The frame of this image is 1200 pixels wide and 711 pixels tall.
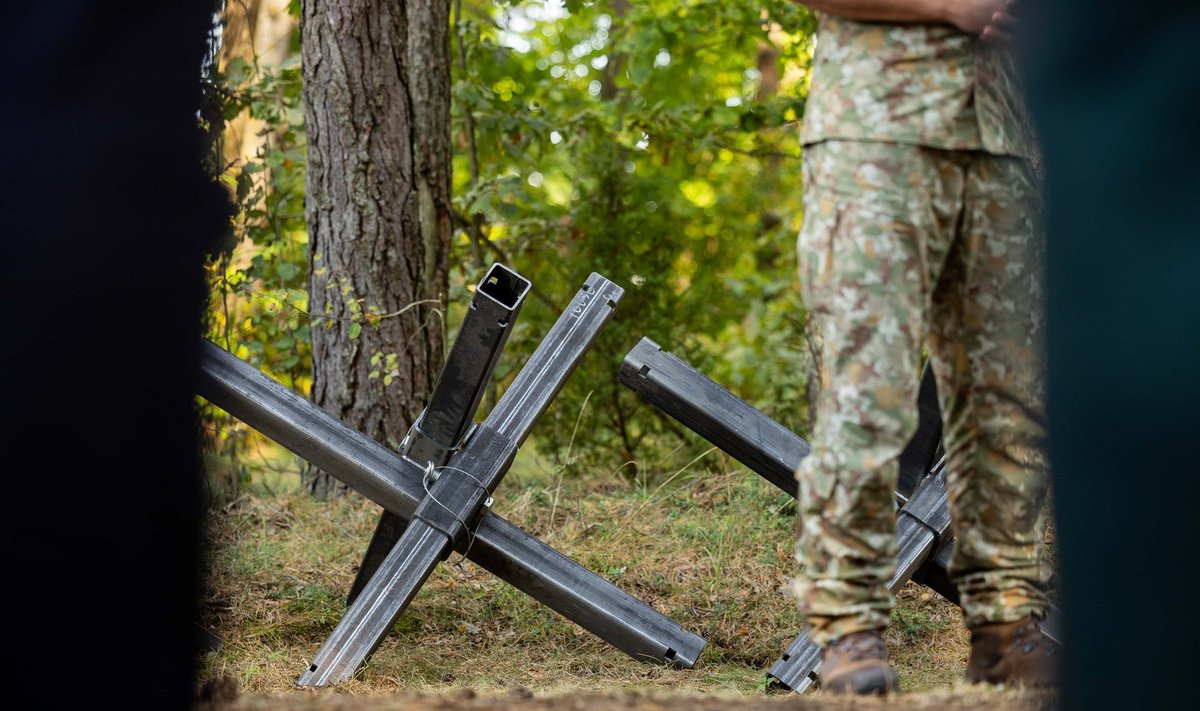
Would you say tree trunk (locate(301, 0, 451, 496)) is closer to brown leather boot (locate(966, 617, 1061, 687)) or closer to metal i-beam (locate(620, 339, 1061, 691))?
metal i-beam (locate(620, 339, 1061, 691))

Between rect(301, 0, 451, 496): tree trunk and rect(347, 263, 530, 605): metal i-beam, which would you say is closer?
rect(347, 263, 530, 605): metal i-beam

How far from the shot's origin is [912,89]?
236 cm

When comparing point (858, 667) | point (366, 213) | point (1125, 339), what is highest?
point (1125, 339)

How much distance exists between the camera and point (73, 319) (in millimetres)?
1772

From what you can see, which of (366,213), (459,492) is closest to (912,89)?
(459,492)

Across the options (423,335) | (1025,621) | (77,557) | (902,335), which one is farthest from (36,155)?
(423,335)

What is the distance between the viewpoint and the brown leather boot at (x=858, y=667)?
92.0 inches

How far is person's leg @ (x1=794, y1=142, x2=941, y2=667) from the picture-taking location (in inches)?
92.4

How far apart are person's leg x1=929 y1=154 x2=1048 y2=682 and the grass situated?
1.10m

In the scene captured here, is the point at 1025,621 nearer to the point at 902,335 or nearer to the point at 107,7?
the point at 902,335

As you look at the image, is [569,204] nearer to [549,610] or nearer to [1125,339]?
[549,610]

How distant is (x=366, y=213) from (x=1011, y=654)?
383 cm

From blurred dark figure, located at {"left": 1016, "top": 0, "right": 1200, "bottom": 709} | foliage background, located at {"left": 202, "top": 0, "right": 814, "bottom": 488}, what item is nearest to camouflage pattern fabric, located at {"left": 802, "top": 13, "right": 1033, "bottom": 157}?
blurred dark figure, located at {"left": 1016, "top": 0, "right": 1200, "bottom": 709}

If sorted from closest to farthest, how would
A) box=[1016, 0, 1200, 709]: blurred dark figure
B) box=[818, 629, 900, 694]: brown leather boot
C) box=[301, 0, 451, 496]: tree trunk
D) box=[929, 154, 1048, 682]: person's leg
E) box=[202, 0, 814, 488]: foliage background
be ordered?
box=[1016, 0, 1200, 709]: blurred dark figure, box=[818, 629, 900, 694]: brown leather boot, box=[929, 154, 1048, 682]: person's leg, box=[301, 0, 451, 496]: tree trunk, box=[202, 0, 814, 488]: foliage background
